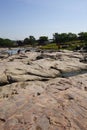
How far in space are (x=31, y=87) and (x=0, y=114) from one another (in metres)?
5.27

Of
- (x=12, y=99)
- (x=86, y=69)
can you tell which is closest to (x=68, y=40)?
(x=86, y=69)

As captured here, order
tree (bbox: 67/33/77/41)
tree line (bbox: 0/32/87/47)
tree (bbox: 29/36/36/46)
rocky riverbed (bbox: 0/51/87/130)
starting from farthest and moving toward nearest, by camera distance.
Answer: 1. tree (bbox: 29/36/36/46)
2. tree (bbox: 67/33/77/41)
3. tree line (bbox: 0/32/87/47)
4. rocky riverbed (bbox: 0/51/87/130)

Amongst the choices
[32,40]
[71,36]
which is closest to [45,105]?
[71,36]

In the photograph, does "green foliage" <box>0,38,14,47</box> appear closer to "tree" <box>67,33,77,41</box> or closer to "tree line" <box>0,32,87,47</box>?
"tree line" <box>0,32,87,47</box>

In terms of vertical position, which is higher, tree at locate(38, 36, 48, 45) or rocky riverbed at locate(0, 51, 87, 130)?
tree at locate(38, 36, 48, 45)

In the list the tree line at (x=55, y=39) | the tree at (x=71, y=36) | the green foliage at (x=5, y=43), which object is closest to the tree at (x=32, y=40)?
the tree line at (x=55, y=39)

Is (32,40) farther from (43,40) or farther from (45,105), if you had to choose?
(45,105)

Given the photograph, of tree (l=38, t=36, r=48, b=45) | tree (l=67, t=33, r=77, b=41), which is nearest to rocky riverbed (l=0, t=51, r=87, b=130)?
tree (l=67, t=33, r=77, b=41)

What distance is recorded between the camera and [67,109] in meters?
12.5

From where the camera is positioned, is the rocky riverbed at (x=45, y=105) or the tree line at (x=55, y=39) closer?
the rocky riverbed at (x=45, y=105)

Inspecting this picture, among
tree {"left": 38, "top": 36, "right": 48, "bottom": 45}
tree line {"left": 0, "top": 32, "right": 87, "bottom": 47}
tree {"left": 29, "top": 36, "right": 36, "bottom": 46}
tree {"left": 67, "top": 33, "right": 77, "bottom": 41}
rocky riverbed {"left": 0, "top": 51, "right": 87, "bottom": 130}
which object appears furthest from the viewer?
tree {"left": 29, "top": 36, "right": 36, "bottom": 46}

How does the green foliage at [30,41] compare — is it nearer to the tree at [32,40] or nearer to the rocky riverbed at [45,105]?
the tree at [32,40]

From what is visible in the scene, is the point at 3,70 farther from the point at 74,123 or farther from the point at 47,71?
the point at 74,123

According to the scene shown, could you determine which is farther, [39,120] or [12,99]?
[12,99]
